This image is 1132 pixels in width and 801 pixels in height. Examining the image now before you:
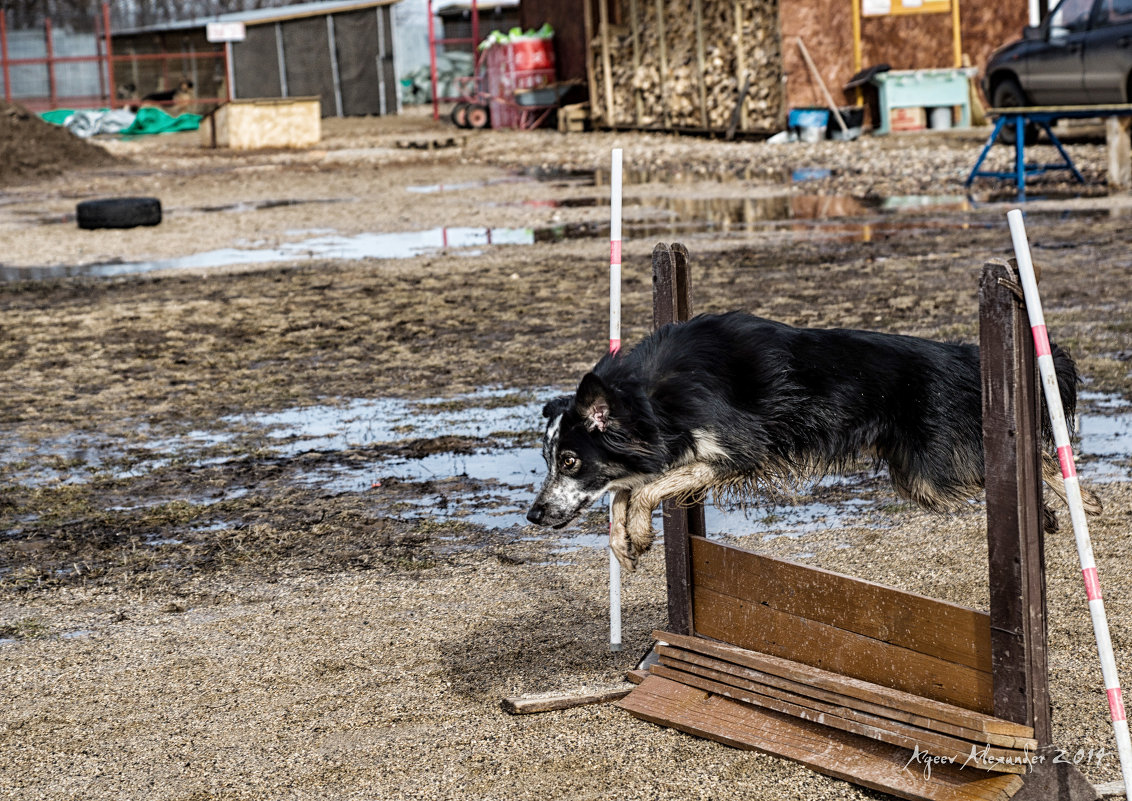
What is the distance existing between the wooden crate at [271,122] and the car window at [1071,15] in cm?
1820

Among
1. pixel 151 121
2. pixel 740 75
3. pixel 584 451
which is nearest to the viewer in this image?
pixel 584 451

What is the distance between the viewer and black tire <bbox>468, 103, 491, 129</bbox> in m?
36.3

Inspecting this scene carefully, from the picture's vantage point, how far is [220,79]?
4516 cm

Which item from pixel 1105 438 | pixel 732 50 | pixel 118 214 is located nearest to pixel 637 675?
pixel 1105 438

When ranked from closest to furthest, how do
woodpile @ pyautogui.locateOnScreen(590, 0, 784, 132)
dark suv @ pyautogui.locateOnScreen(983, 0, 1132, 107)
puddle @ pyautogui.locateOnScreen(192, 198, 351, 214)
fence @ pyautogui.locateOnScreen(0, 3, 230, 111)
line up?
dark suv @ pyautogui.locateOnScreen(983, 0, 1132, 107), puddle @ pyautogui.locateOnScreen(192, 198, 351, 214), woodpile @ pyautogui.locateOnScreen(590, 0, 784, 132), fence @ pyautogui.locateOnScreen(0, 3, 230, 111)

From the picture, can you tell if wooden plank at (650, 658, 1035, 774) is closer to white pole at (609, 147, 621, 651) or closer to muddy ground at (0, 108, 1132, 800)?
muddy ground at (0, 108, 1132, 800)

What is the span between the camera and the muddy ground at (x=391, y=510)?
4.17m

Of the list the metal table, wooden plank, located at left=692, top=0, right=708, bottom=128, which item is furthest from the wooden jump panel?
wooden plank, located at left=692, top=0, right=708, bottom=128

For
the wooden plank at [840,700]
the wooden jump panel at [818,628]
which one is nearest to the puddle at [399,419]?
the wooden jump panel at [818,628]

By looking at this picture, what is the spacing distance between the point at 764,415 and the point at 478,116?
33434 millimetres

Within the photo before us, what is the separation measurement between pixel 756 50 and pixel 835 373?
24593mm

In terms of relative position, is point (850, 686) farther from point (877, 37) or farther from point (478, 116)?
point (478, 116)

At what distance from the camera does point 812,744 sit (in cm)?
396

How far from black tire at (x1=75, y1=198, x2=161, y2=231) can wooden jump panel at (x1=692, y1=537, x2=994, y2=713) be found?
14.7 metres
